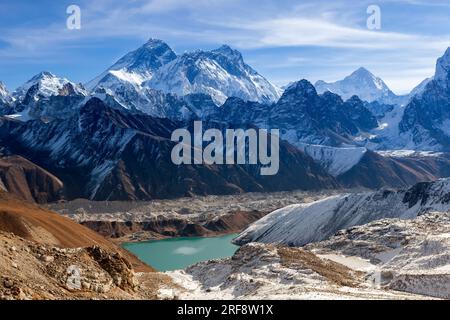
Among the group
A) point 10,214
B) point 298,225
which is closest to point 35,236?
point 10,214

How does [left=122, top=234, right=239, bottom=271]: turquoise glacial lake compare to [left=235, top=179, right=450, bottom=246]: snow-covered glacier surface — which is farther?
[left=235, top=179, right=450, bottom=246]: snow-covered glacier surface

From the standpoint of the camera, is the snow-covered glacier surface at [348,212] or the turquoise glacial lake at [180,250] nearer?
the turquoise glacial lake at [180,250]

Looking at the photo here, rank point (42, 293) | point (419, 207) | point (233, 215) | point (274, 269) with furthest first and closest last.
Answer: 1. point (233, 215)
2. point (419, 207)
3. point (274, 269)
4. point (42, 293)

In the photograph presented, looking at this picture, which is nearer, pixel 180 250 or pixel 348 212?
pixel 348 212

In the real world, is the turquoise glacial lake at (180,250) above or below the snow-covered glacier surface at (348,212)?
below

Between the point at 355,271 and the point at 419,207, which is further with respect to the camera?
the point at 419,207

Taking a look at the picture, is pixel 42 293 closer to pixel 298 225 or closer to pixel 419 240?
pixel 419 240

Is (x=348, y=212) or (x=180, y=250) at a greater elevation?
(x=348, y=212)

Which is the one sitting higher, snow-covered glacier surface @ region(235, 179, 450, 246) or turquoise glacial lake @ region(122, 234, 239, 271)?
snow-covered glacier surface @ region(235, 179, 450, 246)
